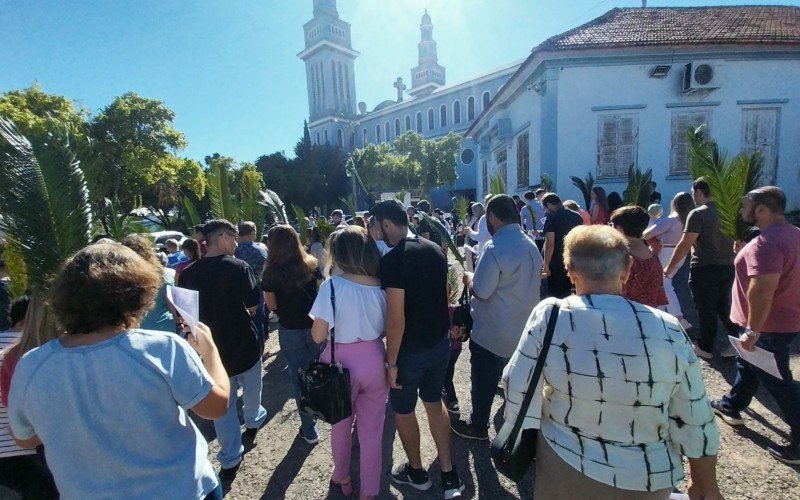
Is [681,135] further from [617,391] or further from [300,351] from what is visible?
[617,391]

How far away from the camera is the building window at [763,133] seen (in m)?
11.1

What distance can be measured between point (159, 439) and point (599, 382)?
4.94 ft

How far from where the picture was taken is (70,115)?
14258 millimetres

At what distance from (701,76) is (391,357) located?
13.0 meters

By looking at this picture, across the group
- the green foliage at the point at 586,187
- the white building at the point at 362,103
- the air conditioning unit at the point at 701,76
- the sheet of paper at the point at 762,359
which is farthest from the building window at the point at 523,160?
the white building at the point at 362,103

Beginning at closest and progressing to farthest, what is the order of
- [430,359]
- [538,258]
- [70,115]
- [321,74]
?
1. [430,359]
2. [538,258]
3. [70,115]
4. [321,74]

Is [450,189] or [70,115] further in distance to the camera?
[450,189]

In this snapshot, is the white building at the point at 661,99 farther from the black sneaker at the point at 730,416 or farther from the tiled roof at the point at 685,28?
the black sneaker at the point at 730,416

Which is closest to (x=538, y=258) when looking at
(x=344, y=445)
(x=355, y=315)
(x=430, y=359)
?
(x=430, y=359)

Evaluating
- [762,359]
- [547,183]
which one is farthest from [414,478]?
[547,183]

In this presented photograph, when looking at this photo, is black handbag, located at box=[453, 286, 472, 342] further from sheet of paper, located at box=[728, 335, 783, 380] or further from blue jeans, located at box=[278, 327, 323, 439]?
sheet of paper, located at box=[728, 335, 783, 380]

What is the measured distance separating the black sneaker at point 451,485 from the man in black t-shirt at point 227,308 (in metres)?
1.58

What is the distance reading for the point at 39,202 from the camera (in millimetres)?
2482

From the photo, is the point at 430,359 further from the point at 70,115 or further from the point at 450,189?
the point at 450,189
